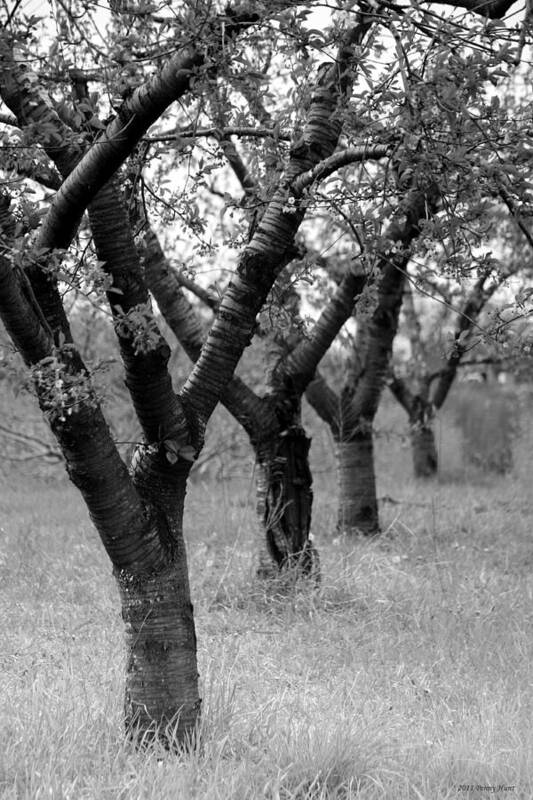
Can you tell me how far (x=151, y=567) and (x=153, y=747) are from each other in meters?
0.71

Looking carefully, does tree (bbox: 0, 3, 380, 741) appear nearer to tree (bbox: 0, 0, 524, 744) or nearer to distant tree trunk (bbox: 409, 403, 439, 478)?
tree (bbox: 0, 0, 524, 744)

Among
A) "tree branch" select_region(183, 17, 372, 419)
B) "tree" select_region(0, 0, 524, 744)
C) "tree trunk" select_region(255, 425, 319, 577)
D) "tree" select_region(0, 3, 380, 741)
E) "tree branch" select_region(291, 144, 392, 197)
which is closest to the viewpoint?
"tree" select_region(0, 0, 524, 744)

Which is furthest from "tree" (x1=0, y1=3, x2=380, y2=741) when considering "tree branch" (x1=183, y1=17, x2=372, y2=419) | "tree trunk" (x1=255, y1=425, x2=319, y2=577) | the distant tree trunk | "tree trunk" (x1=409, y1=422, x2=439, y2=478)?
"tree trunk" (x1=409, y1=422, x2=439, y2=478)

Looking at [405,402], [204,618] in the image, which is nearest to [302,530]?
[204,618]

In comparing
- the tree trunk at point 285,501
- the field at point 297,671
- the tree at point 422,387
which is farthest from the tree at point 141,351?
the tree at point 422,387

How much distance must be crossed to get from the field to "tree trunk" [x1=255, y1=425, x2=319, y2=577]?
231 millimetres

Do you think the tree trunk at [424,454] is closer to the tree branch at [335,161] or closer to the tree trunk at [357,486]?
the tree trunk at [357,486]

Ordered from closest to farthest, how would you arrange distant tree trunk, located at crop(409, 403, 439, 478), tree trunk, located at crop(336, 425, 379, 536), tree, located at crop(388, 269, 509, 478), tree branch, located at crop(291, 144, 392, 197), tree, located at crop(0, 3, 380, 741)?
tree, located at crop(0, 3, 380, 741)
tree branch, located at crop(291, 144, 392, 197)
tree trunk, located at crop(336, 425, 379, 536)
tree, located at crop(388, 269, 509, 478)
distant tree trunk, located at crop(409, 403, 439, 478)

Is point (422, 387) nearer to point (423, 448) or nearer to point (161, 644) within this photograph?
point (423, 448)

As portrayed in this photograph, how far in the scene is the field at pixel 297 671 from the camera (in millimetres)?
3137

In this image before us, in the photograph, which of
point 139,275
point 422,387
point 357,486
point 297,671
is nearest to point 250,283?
point 139,275

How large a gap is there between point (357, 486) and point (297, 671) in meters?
4.31

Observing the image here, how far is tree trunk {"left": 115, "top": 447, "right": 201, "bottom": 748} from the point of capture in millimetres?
3514

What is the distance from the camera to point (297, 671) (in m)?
4.77
